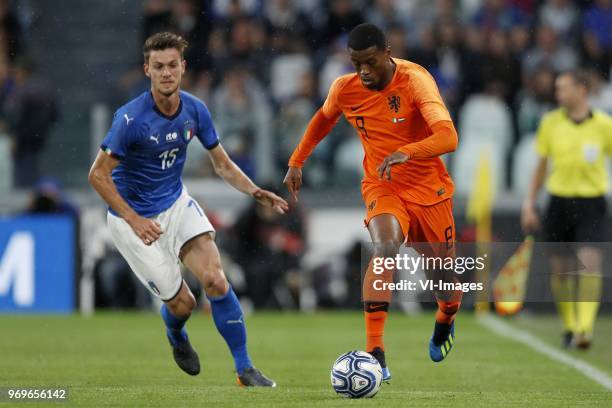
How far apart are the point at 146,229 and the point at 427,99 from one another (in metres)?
1.87

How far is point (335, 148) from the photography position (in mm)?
17406

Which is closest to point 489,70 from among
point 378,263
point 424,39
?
point 424,39

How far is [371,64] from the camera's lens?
8383mm

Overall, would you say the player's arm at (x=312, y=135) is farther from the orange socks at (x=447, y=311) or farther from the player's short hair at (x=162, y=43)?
the orange socks at (x=447, y=311)

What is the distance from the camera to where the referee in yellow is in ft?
40.5

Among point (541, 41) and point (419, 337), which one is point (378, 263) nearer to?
point (419, 337)

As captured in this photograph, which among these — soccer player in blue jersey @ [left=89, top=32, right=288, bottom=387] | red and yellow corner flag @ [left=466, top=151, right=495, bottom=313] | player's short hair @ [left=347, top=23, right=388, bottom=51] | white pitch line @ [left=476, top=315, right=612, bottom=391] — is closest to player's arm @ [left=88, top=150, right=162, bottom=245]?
soccer player in blue jersey @ [left=89, top=32, right=288, bottom=387]

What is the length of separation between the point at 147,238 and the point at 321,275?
890 centimetres

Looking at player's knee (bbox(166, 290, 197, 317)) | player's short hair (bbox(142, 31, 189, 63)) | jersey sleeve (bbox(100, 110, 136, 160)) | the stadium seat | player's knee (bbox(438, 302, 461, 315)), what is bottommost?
player's knee (bbox(438, 302, 461, 315))

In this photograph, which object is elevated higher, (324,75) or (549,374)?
(324,75)

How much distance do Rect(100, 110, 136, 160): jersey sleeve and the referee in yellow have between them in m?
4.94

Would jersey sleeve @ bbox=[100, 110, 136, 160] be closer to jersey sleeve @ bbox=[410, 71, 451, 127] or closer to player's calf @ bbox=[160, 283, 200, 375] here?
player's calf @ bbox=[160, 283, 200, 375]

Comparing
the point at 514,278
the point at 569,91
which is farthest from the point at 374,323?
the point at 514,278

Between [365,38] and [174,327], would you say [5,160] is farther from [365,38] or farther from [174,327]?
[365,38]
